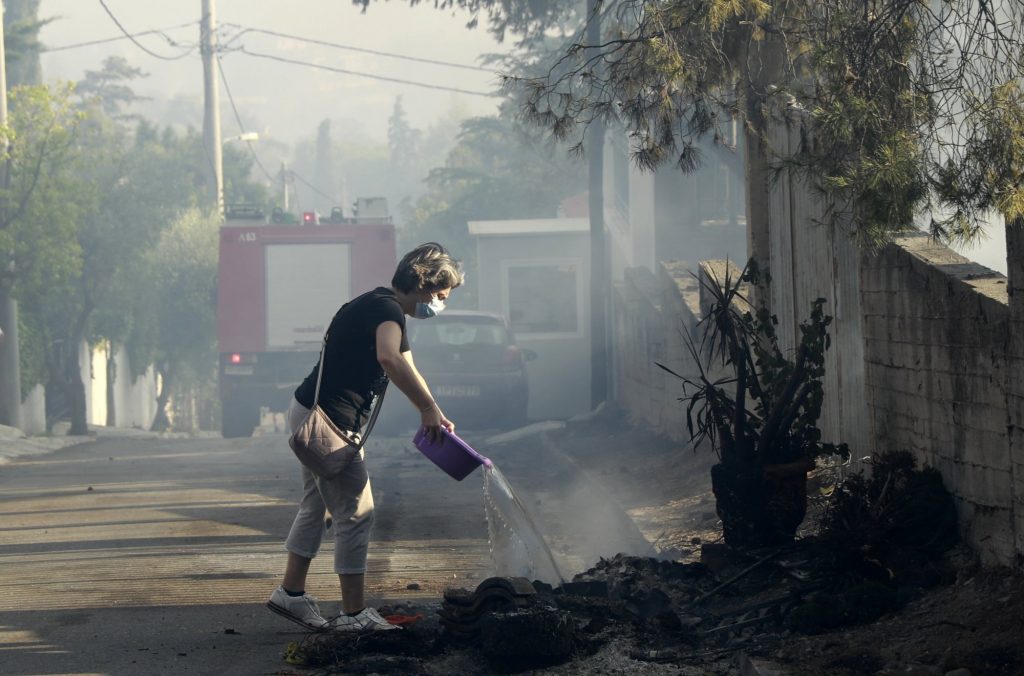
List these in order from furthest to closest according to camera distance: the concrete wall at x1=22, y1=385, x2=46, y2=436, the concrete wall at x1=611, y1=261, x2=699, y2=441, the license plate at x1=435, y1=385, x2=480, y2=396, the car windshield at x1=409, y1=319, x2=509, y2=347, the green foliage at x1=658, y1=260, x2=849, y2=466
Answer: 1. the concrete wall at x1=22, y1=385, x2=46, y2=436
2. the car windshield at x1=409, y1=319, x2=509, y2=347
3. the license plate at x1=435, y1=385, x2=480, y2=396
4. the concrete wall at x1=611, y1=261, x2=699, y2=441
5. the green foliage at x1=658, y1=260, x2=849, y2=466

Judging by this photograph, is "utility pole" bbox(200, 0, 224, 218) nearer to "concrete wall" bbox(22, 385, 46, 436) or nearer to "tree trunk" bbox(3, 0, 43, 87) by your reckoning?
"concrete wall" bbox(22, 385, 46, 436)

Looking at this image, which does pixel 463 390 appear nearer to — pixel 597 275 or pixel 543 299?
pixel 597 275

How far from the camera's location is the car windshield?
64.0 feet

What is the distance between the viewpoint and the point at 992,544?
20.3 ft

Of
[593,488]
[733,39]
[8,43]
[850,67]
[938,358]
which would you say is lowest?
[593,488]

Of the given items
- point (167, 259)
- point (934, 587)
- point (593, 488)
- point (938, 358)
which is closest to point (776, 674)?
point (934, 587)

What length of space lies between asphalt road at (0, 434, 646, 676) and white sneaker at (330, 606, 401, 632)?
30 centimetres

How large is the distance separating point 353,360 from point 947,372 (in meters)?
2.87

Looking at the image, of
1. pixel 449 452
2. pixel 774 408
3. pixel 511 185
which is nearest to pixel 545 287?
pixel 774 408

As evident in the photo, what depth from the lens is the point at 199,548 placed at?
9.53m

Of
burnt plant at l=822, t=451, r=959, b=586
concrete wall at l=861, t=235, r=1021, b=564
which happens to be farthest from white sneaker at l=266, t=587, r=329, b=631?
concrete wall at l=861, t=235, r=1021, b=564

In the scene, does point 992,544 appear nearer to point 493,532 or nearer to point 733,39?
point 493,532

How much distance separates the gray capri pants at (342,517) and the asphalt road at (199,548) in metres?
0.48

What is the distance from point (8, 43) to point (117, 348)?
8.73 metres
